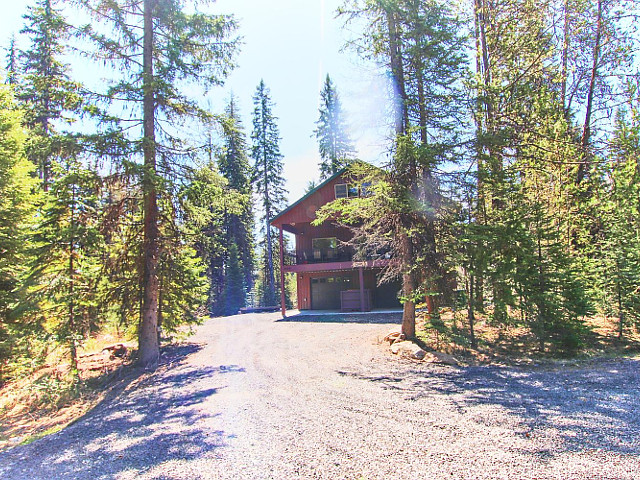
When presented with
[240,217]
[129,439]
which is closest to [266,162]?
[240,217]

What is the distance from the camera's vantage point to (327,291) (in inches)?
846

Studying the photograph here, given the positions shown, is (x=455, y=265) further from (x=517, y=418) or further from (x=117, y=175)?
(x=117, y=175)

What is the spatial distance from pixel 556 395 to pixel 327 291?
16361 millimetres

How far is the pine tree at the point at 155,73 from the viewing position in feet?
28.1

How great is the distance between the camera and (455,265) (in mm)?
8695

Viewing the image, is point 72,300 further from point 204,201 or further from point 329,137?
point 329,137

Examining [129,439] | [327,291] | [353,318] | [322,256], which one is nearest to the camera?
[129,439]

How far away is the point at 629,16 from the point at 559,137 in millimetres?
6972

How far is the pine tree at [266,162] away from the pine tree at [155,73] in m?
23.0

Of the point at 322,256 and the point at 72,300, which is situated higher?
the point at 322,256

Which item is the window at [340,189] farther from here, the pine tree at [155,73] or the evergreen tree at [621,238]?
the evergreen tree at [621,238]

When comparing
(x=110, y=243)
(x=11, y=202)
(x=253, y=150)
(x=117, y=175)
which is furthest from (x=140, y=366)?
(x=253, y=150)

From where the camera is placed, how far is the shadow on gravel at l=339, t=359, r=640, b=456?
386 centimetres

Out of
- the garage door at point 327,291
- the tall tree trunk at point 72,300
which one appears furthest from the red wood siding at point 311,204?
the tall tree trunk at point 72,300
